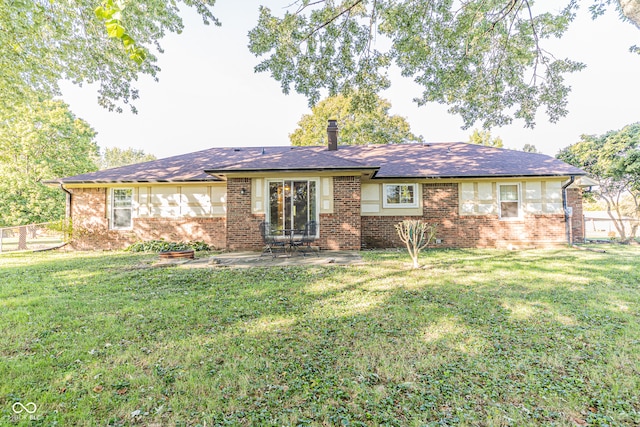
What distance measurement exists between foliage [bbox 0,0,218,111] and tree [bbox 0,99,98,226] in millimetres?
13090

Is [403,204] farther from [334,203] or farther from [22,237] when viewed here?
[22,237]

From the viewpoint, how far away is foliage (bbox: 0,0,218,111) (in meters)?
6.47

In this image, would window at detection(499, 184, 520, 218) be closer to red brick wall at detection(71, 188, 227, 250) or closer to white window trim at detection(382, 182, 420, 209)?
white window trim at detection(382, 182, 420, 209)

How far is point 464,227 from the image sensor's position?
11.6 meters

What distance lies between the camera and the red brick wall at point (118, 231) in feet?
38.9

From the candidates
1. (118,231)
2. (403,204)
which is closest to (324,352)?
(403,204)

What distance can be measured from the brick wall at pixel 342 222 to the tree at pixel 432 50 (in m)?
3.67

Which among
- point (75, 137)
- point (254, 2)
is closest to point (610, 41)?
point (254, 2)

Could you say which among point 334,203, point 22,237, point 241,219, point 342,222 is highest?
point 334,203

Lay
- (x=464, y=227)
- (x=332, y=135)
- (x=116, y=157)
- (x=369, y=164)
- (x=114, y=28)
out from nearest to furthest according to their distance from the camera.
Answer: (x=114, y=28) → (x=464, y=227) → (x=369, y=164) → (x=332, y=135) → (x=116, y=157)

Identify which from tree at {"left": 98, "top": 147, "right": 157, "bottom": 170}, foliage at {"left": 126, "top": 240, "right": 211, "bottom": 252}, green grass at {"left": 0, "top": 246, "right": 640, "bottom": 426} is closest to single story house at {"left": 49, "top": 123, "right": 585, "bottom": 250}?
foliage at {"left": 126, "top": 240, "right": 211, "bottom": 252}

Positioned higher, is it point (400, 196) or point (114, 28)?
point (114, 28)

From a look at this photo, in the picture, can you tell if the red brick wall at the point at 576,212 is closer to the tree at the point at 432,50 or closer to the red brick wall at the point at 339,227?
the red brick wall at the point at 339,227

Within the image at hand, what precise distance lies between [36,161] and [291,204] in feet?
68.3
